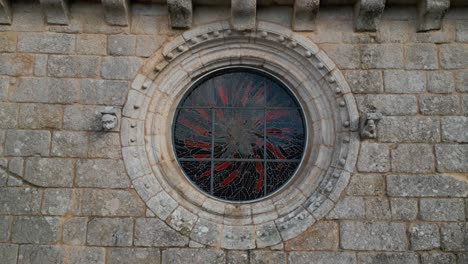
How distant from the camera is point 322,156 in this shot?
4684 millimetres

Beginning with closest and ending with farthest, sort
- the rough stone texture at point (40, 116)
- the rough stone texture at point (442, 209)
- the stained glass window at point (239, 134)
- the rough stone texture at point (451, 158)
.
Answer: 1. the rough stone texture at point (442, 209)
2. the rough stone texture at point (451, 158)
3. the rough stone texture at point (40, 116)
4. the stained glass window at point (239, 134)

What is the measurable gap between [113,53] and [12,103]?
1131mm

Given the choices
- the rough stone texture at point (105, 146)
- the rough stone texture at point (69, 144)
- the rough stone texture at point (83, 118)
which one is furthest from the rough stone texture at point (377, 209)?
the rough stone texture at point (69, 144)

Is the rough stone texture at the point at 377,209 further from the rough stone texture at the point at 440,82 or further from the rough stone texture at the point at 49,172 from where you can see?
the rough stone texture at the point at 49,172

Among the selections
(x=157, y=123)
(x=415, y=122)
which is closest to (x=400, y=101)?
(x=415, y=122)

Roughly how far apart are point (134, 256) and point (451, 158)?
3.21 m

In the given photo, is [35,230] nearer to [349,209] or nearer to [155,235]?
[155,235]

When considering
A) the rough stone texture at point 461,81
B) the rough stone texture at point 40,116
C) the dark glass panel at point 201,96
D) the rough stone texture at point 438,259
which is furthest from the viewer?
the dark glass panel at point 201,96

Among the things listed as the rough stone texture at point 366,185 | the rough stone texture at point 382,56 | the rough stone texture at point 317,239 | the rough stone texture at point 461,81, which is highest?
the rough stone texture at point 382,56

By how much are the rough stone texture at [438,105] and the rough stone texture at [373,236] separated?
3.95 ft

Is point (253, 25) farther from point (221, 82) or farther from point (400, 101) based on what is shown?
point (400, 101)

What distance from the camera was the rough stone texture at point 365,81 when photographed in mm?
4699

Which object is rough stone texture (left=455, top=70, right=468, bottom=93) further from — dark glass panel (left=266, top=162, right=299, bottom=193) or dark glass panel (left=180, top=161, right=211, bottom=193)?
dark glass panel (left=180, top=161, right=211, bottom=193)

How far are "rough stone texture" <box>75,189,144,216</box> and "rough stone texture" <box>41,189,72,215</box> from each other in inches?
3.9
